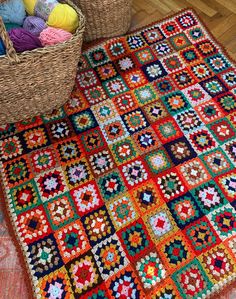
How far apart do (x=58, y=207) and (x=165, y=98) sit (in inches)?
28.5

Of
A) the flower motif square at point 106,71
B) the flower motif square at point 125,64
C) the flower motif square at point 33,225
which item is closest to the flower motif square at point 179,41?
the flower motif square at point 125,64

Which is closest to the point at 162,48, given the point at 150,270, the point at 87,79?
the point at 87,79

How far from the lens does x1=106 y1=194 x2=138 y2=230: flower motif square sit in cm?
120

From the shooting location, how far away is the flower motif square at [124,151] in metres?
1.34

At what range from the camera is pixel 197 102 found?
1475 mm

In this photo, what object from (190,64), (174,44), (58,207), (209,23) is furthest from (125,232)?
(209,23)

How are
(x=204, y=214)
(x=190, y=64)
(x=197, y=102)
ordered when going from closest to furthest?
(x=204, y=214) < (x=197, y=102) < (x=190, y=64)

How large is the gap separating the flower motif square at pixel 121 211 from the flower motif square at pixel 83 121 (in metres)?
0.38

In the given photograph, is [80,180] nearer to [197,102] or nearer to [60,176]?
[60,176]

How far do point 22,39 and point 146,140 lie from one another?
656 mm

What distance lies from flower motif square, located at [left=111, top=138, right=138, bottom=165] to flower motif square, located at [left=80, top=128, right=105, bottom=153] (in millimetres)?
66

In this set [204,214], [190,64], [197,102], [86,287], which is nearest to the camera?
[86,287]

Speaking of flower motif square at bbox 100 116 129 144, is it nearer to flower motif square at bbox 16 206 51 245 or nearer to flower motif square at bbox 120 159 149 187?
flower motif square at bbox 120 159 149 187

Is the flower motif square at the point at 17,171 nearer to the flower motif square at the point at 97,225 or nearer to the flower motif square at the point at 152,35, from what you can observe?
the flower motif square at the point at 97,225
